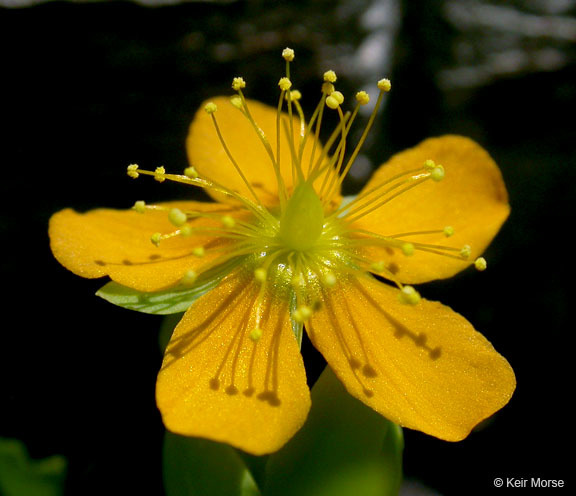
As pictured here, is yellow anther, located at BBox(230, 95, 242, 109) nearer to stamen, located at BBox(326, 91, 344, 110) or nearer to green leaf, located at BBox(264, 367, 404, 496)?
stamen, located at BBox(326, 91, 344, 110)

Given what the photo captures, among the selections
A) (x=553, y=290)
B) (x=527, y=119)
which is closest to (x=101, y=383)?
(x=553, y=290)

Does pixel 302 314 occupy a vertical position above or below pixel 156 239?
below

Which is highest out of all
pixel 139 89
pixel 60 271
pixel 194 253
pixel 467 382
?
pixel 139 89

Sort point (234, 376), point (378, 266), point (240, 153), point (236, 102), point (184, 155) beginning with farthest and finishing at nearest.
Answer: point (184, 155) < point (240, 153) < point (236, 102) < point (378, 266) < point (234, 376)

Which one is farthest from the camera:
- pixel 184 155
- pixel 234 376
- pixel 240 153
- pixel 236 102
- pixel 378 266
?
pixel 184 155

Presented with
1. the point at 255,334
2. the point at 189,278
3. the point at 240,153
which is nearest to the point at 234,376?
the point at 255,334

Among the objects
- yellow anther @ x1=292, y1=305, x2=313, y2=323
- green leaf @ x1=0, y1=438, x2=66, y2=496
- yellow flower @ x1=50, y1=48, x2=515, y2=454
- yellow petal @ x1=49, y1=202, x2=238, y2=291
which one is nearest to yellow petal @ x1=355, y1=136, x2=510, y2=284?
yellow flower @ x1=50, y1=48, x2=515, y2=454

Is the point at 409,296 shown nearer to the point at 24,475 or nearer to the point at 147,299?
the point at 147,299

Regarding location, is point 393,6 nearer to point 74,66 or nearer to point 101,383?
point 74,66
